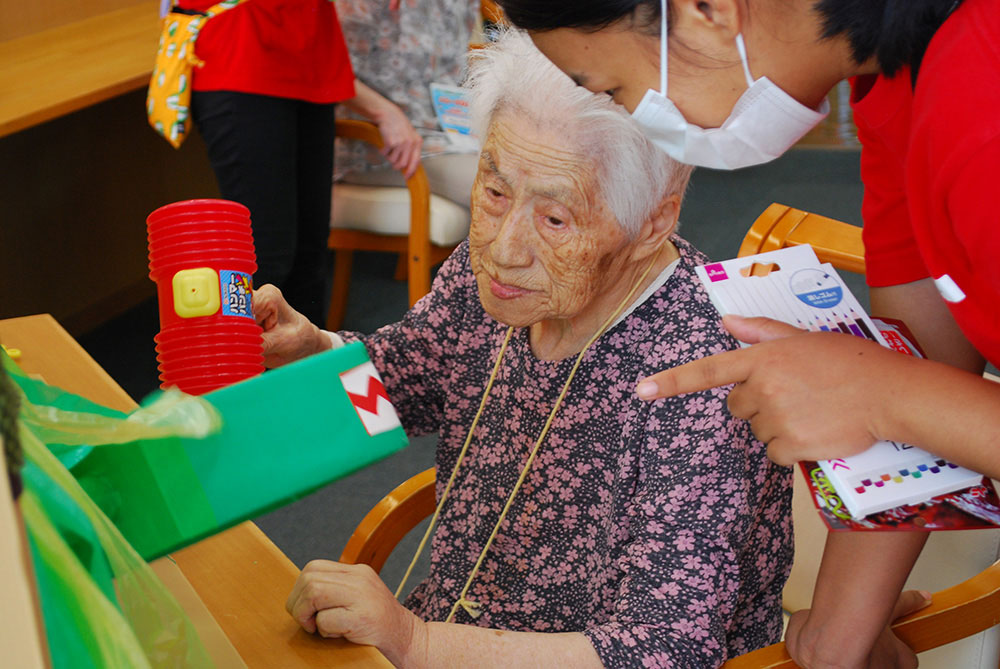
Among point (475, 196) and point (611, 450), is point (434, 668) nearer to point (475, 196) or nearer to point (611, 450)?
point (611, 450)

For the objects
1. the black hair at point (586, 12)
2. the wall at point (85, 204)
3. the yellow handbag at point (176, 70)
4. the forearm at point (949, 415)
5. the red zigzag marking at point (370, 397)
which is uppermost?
the black hair at point (586, 12)

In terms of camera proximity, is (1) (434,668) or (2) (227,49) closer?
(1) (434,668)

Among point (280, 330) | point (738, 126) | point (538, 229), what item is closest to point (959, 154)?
point (738, 126)

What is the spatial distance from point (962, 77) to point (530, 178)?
63 centimetres

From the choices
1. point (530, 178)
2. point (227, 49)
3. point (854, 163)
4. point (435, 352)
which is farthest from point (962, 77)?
point (854, 163)

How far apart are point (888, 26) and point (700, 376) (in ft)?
1.04

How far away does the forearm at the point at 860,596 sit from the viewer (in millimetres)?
1088

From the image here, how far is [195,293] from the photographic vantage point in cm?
99

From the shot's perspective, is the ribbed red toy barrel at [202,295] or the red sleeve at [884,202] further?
the ribbed red toy barrel at [202,295]

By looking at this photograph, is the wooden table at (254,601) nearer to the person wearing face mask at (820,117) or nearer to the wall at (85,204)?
the person wearing face mask at (820,117)

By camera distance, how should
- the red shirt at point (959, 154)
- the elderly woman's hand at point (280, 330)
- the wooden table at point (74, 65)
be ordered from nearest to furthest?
1. the red shirt at point (959, 154)
2. the elderly woman's hand at point (280, 330)
3. the wooden table at point (74, 65)

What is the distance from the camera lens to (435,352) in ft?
4.94

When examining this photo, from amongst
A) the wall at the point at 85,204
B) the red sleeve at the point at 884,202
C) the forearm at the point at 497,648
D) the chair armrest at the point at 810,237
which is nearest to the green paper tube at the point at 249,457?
the forearm at the point at 497,648

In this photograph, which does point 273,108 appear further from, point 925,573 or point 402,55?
point 925,573
